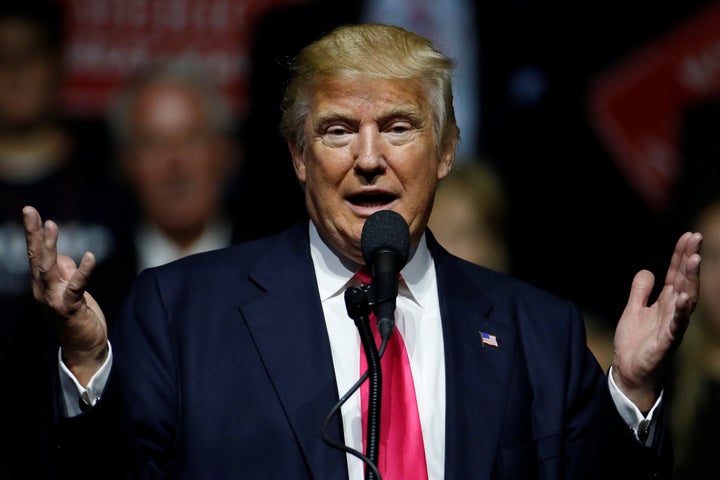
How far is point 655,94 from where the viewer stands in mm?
5254

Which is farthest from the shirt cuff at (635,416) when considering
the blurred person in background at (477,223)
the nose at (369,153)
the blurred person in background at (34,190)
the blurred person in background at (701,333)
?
the blurred person in background at (34,190)

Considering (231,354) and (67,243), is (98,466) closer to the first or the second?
(231,354)

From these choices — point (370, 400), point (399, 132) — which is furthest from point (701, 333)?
point (370, 400)

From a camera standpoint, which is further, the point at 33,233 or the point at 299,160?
the point at 299,160

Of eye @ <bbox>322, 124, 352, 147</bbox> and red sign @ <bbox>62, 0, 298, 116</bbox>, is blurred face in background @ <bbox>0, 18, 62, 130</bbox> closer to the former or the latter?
red sign @ <bbox>62, 0, 298, 116</bbox>

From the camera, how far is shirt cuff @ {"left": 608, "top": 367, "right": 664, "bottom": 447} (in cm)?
265

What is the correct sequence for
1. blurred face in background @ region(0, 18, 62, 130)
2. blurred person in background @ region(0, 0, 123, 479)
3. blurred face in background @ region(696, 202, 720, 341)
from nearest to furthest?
blurred person in background @ region(0, 0, 123, 479)
blurred face in background @ region(696, 202, 720, 341)
blurred face in background @ region(0, 18, 62, 130)

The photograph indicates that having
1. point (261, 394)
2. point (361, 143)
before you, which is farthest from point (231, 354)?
point (361, 143)

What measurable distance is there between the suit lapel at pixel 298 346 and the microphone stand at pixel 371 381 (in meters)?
0.32

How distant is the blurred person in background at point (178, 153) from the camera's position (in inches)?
194

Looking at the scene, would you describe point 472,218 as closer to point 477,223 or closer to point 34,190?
point 477,223

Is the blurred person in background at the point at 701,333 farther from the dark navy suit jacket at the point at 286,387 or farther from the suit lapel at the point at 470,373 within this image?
the suit lapel at the point at 470,373

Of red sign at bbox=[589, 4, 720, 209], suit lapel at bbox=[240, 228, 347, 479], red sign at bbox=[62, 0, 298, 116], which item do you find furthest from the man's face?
red sign at bbox=[589, 4, 720, 209]

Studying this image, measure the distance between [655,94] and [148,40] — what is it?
195 centimetres
